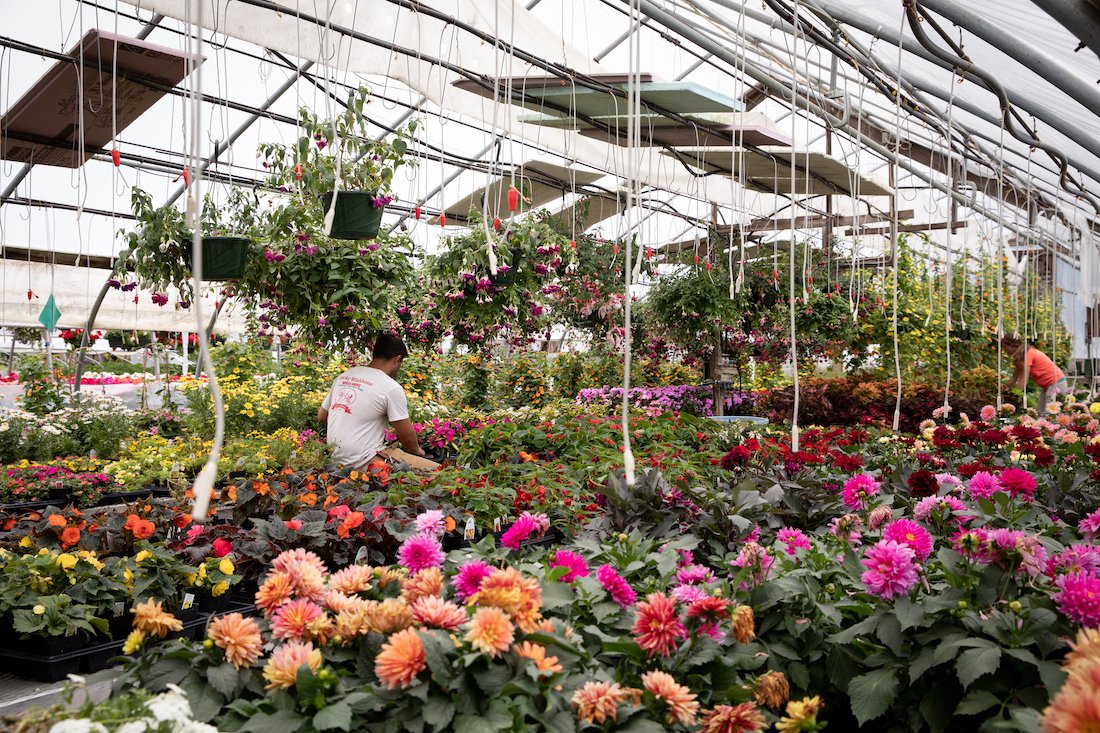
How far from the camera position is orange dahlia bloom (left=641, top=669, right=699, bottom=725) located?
1.16 m

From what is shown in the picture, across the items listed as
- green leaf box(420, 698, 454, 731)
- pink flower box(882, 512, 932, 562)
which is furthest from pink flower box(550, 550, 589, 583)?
pink flower box(882, 512, 932, 562)

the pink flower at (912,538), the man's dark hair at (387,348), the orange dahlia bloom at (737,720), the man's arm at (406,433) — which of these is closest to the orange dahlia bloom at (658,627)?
the orange dahlia bloom at (737,720)

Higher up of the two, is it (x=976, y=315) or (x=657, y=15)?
(x=657, y=15)

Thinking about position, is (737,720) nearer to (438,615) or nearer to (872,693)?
(872,693)

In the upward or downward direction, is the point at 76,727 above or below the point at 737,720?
above

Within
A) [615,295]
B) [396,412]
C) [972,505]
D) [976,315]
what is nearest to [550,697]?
[972,505]

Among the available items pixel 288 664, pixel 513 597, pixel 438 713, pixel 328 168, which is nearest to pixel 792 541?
pixel 513 597

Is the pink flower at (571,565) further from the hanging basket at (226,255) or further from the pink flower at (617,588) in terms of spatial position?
the hanging basket at (226,255)

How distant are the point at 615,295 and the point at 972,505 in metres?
5.67

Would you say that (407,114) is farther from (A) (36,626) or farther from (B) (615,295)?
(A) (36,626)

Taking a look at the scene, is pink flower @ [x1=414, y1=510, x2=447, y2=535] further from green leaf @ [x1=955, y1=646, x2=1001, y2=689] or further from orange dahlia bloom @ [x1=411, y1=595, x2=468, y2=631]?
green leaf @ [x1=955, y1=646, x2=1001, y2=689]

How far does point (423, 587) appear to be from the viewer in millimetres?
1306

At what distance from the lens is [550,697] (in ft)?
3.69

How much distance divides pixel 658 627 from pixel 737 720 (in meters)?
0.17
